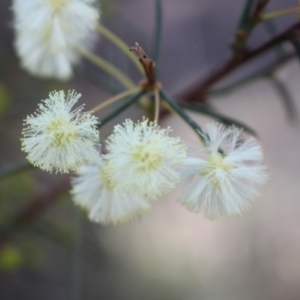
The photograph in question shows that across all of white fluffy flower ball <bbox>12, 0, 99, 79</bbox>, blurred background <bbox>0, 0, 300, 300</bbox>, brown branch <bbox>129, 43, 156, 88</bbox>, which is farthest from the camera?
blurred background <bbox>0, 0, 300, 300</bbox>

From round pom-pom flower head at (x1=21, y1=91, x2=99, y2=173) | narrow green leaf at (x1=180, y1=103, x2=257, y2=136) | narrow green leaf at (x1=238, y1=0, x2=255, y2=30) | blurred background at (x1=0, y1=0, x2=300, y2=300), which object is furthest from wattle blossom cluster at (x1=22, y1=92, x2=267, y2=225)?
blurred background at (x1=0, y1=0, x2=300, y2=300)

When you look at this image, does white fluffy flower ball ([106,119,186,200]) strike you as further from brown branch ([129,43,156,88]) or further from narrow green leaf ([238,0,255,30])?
narrow green leaf ([238,0,255,30])

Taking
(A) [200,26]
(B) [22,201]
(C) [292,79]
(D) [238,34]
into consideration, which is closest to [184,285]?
(B) [22,201]

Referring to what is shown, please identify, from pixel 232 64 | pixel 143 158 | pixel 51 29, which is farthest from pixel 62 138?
pixel 232 64

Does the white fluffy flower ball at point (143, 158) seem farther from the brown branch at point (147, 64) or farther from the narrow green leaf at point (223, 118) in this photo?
the narrow green leaf at point (223, 118)

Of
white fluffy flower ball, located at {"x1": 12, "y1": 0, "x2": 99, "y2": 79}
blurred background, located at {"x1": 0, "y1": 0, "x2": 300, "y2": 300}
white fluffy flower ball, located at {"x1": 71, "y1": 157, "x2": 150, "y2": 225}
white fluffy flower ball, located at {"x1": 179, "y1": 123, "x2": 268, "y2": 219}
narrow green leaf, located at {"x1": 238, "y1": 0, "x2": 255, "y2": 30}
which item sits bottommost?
white fluffy flower ball, located at {"x1": 179, "y1": 123, "x2": 268, "y2": 219}

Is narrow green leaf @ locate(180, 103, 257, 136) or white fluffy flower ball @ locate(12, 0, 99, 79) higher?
white fluffy flower ball @ locate(12, 0, 99, 79)

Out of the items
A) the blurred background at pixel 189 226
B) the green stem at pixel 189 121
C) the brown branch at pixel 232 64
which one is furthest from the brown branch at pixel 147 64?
the blurred background at pixel 189 226

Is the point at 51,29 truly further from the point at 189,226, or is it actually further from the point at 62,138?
the point at 189,226
